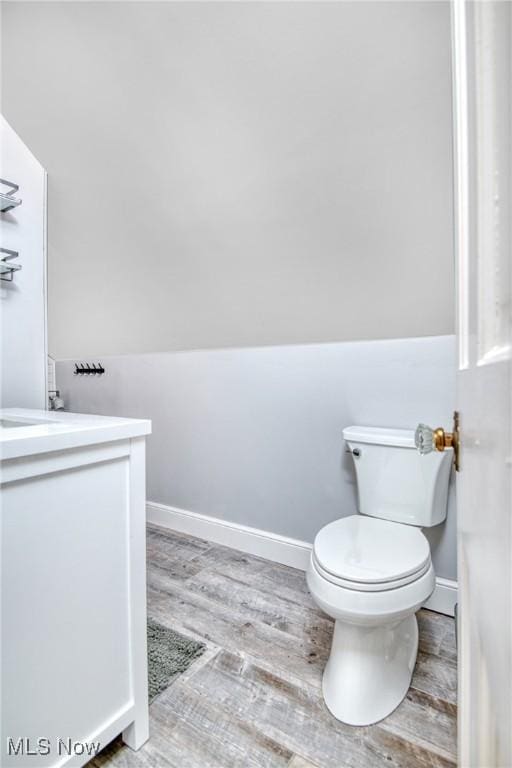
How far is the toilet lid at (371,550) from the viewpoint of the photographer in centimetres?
112

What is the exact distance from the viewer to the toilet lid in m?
1.12

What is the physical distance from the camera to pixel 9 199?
4.55 ft

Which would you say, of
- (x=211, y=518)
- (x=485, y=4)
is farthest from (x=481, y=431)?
(x=211, y=518)

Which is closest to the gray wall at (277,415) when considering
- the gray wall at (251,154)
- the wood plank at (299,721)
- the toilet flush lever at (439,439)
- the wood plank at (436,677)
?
the gray wall at (251,154)

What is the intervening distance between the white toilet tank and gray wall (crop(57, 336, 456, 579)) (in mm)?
123

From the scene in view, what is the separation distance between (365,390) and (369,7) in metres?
1.34

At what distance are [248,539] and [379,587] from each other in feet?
3.87

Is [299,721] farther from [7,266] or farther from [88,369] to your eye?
[88,369]

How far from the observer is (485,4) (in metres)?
0.29

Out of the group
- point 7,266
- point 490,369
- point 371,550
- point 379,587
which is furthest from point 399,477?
point 7,266

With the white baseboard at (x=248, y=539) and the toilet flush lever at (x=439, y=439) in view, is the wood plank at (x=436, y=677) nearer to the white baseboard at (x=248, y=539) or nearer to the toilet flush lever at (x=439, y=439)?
the white baseboard at (x=248, y=539)

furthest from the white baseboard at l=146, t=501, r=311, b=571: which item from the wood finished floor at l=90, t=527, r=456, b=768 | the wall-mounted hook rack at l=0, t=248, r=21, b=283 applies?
the wall-mounted hook rack at l=0, t=248, r=21, b=283

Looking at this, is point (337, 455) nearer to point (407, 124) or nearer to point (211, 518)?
point (211, 518)

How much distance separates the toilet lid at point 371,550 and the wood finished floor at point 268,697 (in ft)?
1.46
